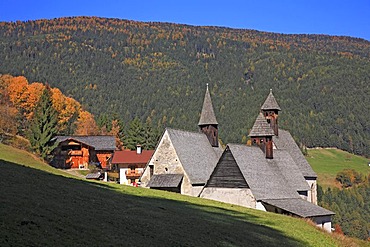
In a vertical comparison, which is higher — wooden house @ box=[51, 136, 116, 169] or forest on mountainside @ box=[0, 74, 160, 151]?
forest on mountainside @ box=[0, 74, 160, 151]

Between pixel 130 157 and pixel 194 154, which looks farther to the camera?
pixel 130 157

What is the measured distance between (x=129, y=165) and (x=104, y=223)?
219 ft

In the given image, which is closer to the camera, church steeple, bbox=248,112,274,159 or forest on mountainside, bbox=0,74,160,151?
church steeple, bbox=248,112,274,159

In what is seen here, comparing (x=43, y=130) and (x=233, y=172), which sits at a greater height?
A: (x=43, y=130)

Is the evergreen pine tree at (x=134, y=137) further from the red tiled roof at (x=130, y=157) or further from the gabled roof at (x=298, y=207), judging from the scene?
the gabled roof at (x=298, y=207)

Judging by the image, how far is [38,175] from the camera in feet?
97.1

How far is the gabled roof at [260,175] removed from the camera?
49.0 metres

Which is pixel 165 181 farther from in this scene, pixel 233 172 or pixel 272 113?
pixel 272 113

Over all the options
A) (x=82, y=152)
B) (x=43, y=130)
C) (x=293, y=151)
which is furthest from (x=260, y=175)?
(x=82, y=152)

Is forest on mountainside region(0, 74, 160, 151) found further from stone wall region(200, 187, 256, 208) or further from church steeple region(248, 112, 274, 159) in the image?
stone wall region(200, 187, 256, 208)

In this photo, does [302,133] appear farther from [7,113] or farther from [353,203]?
[7,113]

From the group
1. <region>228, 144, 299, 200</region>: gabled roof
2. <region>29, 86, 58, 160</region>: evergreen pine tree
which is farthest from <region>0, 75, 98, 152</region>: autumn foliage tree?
<region>228, 144, 299, 200</region>: gabled roof

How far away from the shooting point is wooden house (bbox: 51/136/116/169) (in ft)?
293

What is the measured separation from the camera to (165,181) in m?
53.1
